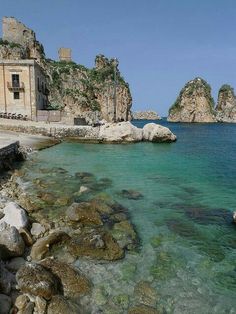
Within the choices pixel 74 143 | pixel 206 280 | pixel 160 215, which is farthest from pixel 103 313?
pixel 74 143

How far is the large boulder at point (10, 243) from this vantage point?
6.73 metres

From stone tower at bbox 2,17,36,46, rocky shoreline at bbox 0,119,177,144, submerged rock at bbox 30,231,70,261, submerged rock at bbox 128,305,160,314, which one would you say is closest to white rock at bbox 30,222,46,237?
submerged rock at bbox 30,231,70,261

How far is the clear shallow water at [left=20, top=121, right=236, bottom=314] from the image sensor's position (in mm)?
6062

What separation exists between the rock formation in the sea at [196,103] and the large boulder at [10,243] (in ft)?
542

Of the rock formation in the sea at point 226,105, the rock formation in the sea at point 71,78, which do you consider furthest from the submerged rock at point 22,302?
the rock formation in the sea at point 226,105

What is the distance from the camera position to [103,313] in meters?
5.48

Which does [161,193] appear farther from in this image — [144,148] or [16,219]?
[144,148]

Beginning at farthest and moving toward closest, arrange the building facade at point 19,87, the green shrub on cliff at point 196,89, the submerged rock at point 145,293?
the green shrub on cliff at point 196,89, the building facade at point 19,87, the submerged rock at point 145,293

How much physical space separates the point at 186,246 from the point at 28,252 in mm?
4011

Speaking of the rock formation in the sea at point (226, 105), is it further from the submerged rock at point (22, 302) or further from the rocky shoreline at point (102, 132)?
the submerged rock at point (22, 302)

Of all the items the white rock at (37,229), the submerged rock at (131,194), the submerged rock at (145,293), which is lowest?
the submerged rock at (145,293)

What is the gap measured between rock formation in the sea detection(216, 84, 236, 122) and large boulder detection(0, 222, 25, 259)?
17848cm

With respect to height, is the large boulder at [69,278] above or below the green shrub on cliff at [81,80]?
below

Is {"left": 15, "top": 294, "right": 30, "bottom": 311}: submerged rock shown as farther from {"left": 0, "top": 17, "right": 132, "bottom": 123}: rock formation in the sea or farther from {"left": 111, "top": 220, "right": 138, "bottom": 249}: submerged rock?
{"left": 0, "top": 17, "right": 132, "bottom": 123}: rock formation in the sea
